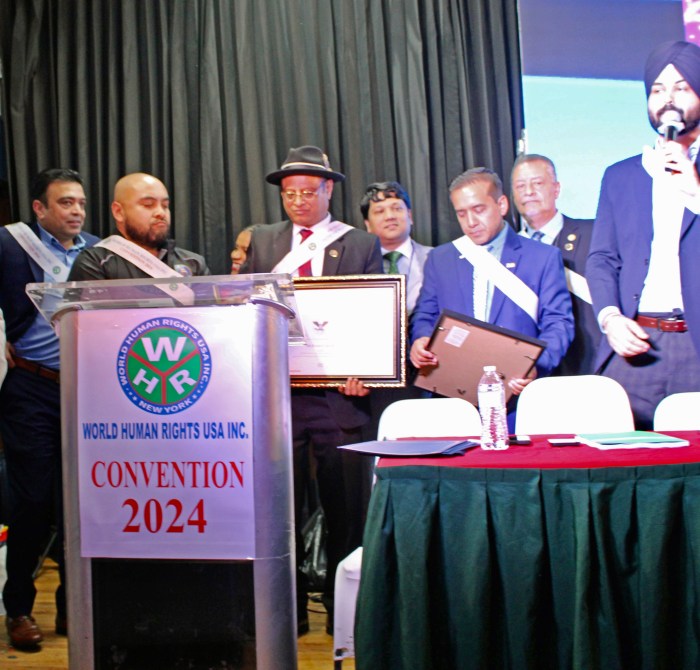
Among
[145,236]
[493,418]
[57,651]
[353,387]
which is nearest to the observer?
[493,418]

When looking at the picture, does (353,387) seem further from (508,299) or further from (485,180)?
(485,180)

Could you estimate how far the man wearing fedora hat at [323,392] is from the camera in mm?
3344

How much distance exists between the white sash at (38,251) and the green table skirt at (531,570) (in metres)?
2.11

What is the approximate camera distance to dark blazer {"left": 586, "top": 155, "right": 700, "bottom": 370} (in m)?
3.27

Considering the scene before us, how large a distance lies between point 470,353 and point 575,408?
565 mm

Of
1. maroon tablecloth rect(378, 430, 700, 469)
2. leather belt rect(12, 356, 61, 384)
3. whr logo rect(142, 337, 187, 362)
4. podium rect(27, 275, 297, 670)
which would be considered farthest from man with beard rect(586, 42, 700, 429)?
leather belt rect(12, 356, 61, 384)

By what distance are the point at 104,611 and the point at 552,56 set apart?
3543mm

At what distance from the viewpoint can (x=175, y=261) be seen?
3.59 metres

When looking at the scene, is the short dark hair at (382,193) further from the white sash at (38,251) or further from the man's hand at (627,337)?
the white sash at (38,251)

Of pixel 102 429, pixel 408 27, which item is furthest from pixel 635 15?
pixel 102 429

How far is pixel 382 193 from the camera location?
13.1ft

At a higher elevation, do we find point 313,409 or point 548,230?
point 548,230

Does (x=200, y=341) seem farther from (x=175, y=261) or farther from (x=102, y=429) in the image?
(x=175, y=261)

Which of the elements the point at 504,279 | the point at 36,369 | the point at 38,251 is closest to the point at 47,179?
the point at 38,251
